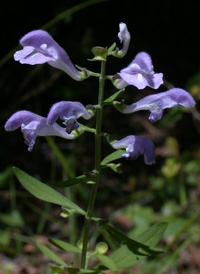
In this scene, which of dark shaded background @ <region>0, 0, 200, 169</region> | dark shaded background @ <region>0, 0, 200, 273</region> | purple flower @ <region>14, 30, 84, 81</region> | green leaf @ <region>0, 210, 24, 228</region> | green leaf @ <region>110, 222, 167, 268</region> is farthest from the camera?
dark shaded background @ <region>0, 0, 200, 169</region>

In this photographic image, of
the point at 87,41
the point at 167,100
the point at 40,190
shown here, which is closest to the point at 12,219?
the point at 40,190

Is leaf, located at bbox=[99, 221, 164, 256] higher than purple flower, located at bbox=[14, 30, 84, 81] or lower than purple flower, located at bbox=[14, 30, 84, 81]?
lower

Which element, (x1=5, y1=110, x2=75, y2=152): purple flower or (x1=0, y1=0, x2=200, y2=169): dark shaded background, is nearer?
(x1=5, y1=110, x2=75, y2=152): purple flower

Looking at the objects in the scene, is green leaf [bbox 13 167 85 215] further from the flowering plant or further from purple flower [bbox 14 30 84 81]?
purple flower [bbox 14 30 84 81]

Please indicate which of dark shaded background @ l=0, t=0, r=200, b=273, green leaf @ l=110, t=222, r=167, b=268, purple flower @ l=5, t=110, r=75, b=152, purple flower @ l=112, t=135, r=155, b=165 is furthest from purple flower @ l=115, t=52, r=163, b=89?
dark shaded background @ l=0, t=0, r=200, b=273

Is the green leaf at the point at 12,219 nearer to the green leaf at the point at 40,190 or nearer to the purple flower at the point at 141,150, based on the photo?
the green leaf at the point at 40,190

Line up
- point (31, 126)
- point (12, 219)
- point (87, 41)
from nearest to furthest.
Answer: point (31, 126) < point (12, 219) < point (87, 41)

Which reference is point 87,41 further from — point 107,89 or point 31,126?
point 31,126
